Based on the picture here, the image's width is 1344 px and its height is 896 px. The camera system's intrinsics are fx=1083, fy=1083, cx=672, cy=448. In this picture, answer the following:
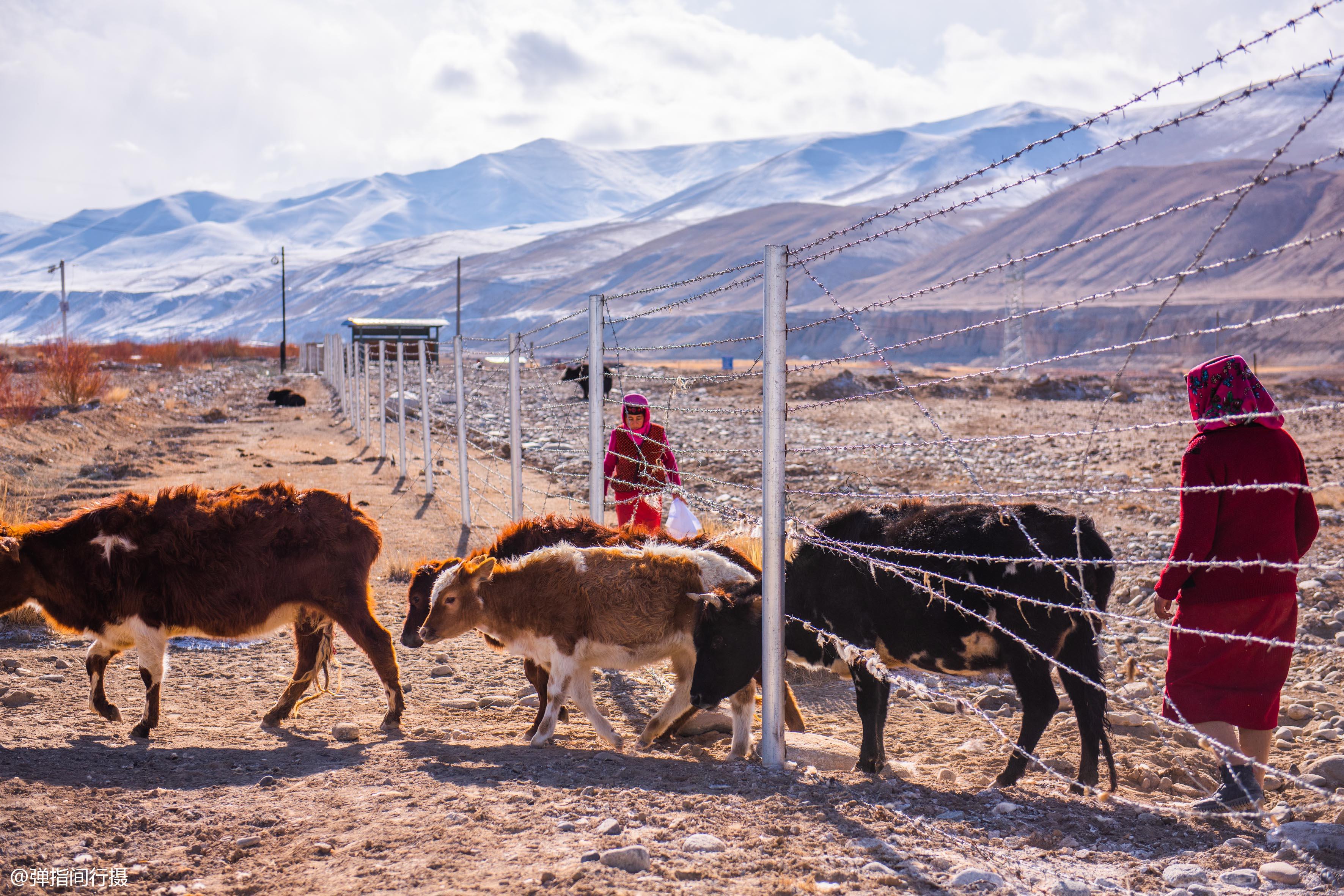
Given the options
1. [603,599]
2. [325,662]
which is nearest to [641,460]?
[603,599]

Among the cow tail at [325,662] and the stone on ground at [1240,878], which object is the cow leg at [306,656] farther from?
the stone on ground at [1240,878]

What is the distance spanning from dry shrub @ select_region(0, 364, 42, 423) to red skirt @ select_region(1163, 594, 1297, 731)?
18695mm

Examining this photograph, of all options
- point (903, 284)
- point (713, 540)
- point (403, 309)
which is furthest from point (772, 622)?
point (403, 309)

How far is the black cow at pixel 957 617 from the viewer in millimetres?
4852

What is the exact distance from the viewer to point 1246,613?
4367mm

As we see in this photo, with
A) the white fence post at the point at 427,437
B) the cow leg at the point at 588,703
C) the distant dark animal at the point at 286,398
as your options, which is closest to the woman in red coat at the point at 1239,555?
the cow leg at the point at 588,703

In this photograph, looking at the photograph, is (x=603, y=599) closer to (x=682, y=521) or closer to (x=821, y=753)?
(x=821, y=753)

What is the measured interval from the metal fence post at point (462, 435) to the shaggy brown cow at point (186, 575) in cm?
578

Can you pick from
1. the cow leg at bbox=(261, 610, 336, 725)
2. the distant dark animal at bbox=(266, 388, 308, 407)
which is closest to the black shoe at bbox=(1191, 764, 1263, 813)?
the cow leg at bbox=(261, 610, 336, 725)

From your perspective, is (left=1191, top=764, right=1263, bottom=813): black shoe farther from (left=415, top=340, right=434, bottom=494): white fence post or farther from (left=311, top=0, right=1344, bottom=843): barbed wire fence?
(left=415, top=340, right=434, bottom=494): white fence post

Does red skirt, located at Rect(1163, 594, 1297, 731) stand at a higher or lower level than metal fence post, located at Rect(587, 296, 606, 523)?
lower

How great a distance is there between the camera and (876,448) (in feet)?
18.7

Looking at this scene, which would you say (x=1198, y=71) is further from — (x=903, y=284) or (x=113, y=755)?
(x=903, y=284)

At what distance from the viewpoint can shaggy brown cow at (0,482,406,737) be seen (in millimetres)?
5434
